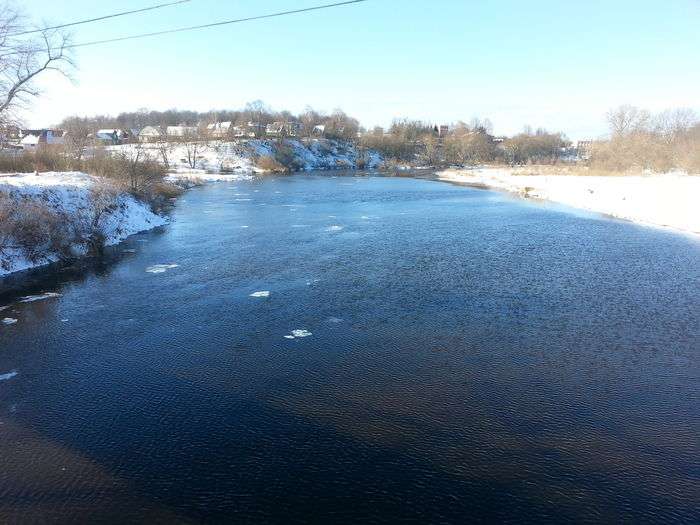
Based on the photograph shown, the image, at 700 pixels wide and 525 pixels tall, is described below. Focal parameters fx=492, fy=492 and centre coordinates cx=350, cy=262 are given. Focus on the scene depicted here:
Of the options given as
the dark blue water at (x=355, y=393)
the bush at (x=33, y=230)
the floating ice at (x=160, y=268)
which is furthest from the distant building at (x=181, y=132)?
the dark blue water at (x=355, y=393)

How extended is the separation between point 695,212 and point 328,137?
86461 mm

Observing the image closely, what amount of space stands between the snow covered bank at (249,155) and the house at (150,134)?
322 inches

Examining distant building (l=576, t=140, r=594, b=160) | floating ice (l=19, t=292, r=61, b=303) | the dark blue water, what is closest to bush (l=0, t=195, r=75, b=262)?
the dark blue water

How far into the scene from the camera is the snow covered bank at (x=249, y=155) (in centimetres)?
6700

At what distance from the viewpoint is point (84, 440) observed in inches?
261

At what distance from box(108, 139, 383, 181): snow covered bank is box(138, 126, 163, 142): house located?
8.17m

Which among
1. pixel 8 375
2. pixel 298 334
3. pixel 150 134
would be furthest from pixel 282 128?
pixel 8 375

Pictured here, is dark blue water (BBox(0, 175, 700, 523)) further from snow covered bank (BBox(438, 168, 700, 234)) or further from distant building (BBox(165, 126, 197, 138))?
distant building (BBox(165, 126, 197, 138))

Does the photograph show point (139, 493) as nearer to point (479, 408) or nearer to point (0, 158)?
point (479, 408)

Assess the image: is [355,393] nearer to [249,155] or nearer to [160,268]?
[160,268]

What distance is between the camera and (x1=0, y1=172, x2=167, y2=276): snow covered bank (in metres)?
15.8

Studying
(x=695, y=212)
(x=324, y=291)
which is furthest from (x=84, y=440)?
(x=695, y=212)

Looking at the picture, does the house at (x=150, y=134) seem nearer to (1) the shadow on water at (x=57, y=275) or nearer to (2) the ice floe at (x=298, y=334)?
(1) the shadow on water at (x=57, y=275)

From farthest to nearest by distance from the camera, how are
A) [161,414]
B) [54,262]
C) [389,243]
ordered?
1. [389,243]
2. [54,262]
3. [161,414]
